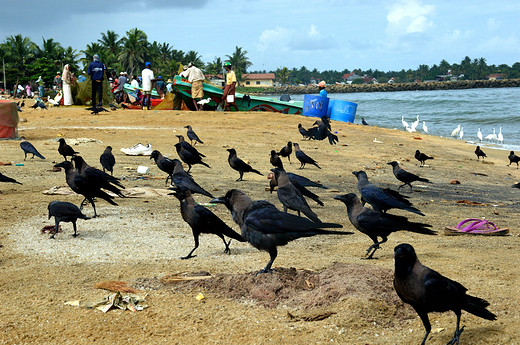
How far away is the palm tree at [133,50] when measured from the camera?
290 ft

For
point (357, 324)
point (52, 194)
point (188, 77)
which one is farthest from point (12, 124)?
point (357, 324)

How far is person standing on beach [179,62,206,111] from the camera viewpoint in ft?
75.4

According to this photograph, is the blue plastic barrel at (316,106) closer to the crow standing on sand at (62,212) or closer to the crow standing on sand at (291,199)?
the crow standing on sand at (291,199)

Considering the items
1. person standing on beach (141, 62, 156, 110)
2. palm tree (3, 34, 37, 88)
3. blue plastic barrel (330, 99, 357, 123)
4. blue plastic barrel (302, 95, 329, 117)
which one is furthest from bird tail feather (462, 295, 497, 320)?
palm tree (3, 34, 37, 88)

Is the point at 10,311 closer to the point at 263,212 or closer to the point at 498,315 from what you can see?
the point at 263,212

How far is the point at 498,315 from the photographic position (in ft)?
13.4

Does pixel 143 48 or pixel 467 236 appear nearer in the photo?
pixel 467 236

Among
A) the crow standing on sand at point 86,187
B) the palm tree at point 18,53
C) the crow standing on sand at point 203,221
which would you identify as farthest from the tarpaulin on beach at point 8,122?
the palm tree at point 18,53

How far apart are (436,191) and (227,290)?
7623 millimetres

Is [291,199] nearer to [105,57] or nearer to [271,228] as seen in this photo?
[271,228]

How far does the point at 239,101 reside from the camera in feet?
83.1

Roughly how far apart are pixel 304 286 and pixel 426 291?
4.34 feet

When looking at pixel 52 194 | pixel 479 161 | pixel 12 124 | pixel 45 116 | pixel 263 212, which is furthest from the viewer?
pixel 45 116

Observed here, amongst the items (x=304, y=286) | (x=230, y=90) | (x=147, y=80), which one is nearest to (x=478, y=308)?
(x=304, y=286)
